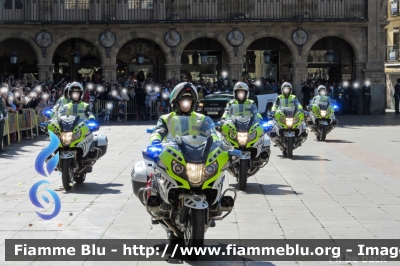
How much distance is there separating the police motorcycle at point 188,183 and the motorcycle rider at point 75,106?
20.0 ft

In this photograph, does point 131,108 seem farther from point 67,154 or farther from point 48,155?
point 48,155

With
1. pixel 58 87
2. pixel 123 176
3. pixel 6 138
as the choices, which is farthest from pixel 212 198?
pixel 58 87

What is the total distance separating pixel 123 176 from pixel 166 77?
28.0 metres

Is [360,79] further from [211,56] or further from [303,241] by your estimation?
[303,241]

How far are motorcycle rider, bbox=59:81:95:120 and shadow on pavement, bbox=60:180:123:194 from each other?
112 cm

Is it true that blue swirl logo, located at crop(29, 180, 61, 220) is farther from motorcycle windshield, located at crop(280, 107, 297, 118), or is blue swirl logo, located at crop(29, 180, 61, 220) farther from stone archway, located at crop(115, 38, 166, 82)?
stone archway, located at crop(115, 38, 166, 82)

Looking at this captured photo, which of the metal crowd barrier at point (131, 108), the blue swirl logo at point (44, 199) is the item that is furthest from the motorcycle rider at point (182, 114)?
the metal crowd barrier at point (131, 108)

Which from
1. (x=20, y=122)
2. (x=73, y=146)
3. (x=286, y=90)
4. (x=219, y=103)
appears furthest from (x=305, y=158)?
(x=219, y=103)

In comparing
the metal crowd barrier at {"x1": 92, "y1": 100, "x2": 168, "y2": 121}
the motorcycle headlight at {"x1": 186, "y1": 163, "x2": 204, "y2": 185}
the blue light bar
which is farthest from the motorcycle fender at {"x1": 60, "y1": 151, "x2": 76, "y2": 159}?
the metal crowd barrier at {"x1": 92, "y1": 100, "x2": 168, "y2": 121}

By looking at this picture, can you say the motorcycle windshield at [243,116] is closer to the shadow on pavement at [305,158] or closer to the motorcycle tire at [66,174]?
the motorcycle tire at [66,174]

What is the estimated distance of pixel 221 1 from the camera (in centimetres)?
4419

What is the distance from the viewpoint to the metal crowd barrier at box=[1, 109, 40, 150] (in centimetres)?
2423

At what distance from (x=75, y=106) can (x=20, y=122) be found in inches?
431

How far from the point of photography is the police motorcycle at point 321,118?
26.1 metres
